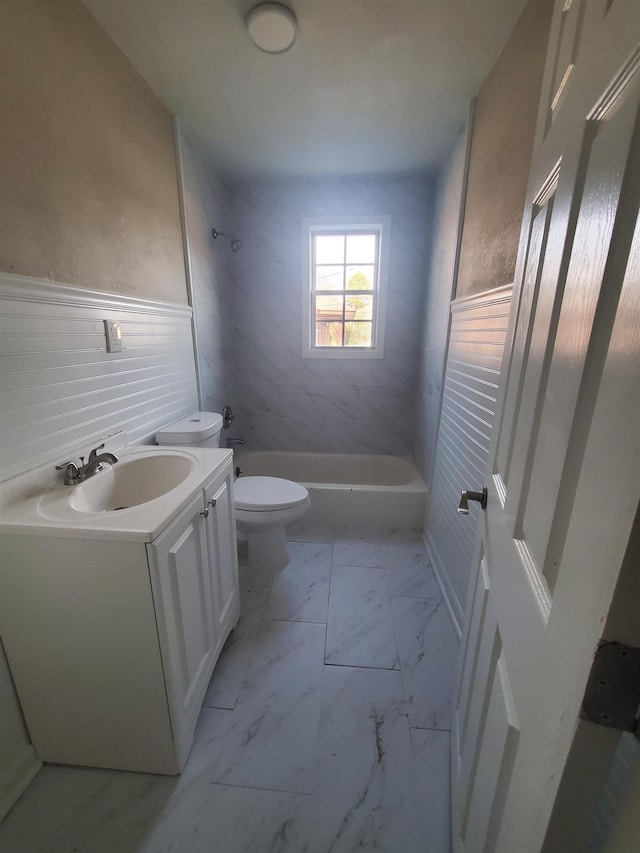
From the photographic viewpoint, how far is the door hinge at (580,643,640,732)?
299 millimetres

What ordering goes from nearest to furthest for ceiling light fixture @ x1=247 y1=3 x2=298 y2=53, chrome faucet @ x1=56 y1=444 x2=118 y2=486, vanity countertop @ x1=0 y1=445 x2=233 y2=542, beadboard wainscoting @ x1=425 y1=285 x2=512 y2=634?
vanity countertop @ x1=0 y1=445 x2=233 y2=542 → chrome faucet @ x1=56 y1=444 x2=118 y2=486 → ceiling light fixture @ x1=247 y1=3 x2=298 y2=53 → beadboard wainscoting @ x1=425 y1=285 x2=512 y2=634

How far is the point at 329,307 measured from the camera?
112 inches

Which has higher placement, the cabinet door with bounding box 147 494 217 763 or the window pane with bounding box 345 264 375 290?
the window pane with bounding box 345 264 375 290

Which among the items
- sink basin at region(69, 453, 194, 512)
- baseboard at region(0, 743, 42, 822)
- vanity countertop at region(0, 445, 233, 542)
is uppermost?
vanity countertop at region(0, 445, 233, 542)

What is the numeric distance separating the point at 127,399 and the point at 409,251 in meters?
2.25

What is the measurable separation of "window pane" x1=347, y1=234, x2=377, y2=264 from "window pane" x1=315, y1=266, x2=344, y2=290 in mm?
120

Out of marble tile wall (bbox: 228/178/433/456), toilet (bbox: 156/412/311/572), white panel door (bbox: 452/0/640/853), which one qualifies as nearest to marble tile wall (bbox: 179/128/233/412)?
marble tile wall (bbox: 228/178/433/456)

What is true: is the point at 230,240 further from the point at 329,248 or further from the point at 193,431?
the point at 193,431

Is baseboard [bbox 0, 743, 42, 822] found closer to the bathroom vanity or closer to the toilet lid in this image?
the bathroom vanity

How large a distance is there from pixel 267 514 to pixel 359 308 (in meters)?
1.86

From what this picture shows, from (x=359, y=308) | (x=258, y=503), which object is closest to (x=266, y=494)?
(x=258, y=503)

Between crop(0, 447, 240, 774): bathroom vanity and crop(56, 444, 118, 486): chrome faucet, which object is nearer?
crop(0, 447, 240, 774): bathroom vanity

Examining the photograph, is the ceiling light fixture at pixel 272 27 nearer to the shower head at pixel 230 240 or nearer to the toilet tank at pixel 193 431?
the shower head at pixel 230 240

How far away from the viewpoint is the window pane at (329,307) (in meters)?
2.83
